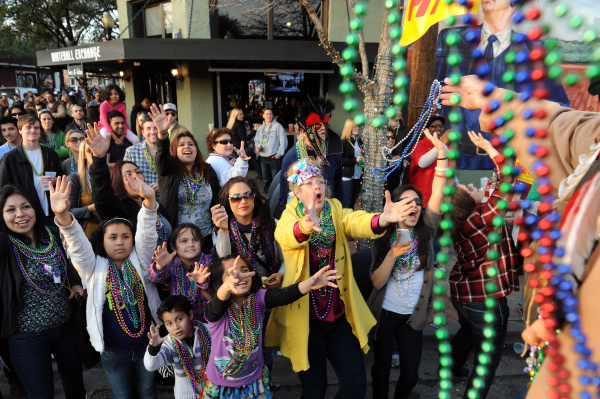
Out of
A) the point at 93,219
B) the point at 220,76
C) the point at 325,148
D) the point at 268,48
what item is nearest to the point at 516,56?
the point at 325,148

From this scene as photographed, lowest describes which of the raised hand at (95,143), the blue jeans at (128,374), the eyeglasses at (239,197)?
the blue jeans at (128,374)

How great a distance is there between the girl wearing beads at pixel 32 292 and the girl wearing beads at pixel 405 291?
6.86 ft

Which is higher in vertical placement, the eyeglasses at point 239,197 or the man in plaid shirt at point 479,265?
the eyeglasses at point 239,197

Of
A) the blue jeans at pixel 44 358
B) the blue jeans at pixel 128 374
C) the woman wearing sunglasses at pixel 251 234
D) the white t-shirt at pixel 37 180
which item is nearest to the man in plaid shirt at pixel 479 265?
the woman wearing sunglasses at pixel 251 234

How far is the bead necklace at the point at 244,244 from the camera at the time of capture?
2982 mm

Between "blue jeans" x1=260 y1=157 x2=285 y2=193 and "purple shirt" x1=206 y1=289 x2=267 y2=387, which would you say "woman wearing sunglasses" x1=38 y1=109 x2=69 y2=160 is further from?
"purple shirt" x1=206 y1=289 x2=267 y2=387

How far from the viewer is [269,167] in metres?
8.72

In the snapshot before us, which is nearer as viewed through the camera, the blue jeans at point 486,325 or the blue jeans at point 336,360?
the blue jeans at point 336,360

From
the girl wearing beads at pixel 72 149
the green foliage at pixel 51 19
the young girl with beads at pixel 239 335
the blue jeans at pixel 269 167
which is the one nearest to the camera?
the young girl with beads at pixel 239 335

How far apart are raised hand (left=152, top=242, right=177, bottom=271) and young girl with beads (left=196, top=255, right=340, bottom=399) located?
1.44ft

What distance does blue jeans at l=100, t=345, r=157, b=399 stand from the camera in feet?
8.69

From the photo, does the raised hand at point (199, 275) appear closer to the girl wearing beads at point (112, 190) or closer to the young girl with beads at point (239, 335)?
the young girl with beads at point (239, 335)

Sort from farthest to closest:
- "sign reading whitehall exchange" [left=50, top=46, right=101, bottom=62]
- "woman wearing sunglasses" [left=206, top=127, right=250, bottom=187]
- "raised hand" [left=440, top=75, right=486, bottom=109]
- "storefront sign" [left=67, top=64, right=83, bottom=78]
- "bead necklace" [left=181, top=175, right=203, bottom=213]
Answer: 1. "storefront sign" [left=67, top=64, right=83, bottom=78]
2. "sign reading whitehall exchange" [left=50, top=46, right=101, bottom=62]
3. "woman wearing sunglasses" [left=206, top=127, right=250, bottom=187]
4. "bead necklace" [left=181, top=175, right=203, bottom=213]
5. "raised hand" [left=440, top=75, right=486, bottom=109]

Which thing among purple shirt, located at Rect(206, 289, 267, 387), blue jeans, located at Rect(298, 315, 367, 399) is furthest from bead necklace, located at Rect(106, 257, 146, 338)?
blue jeans, located at Rect(298, 315, 367, 399)
